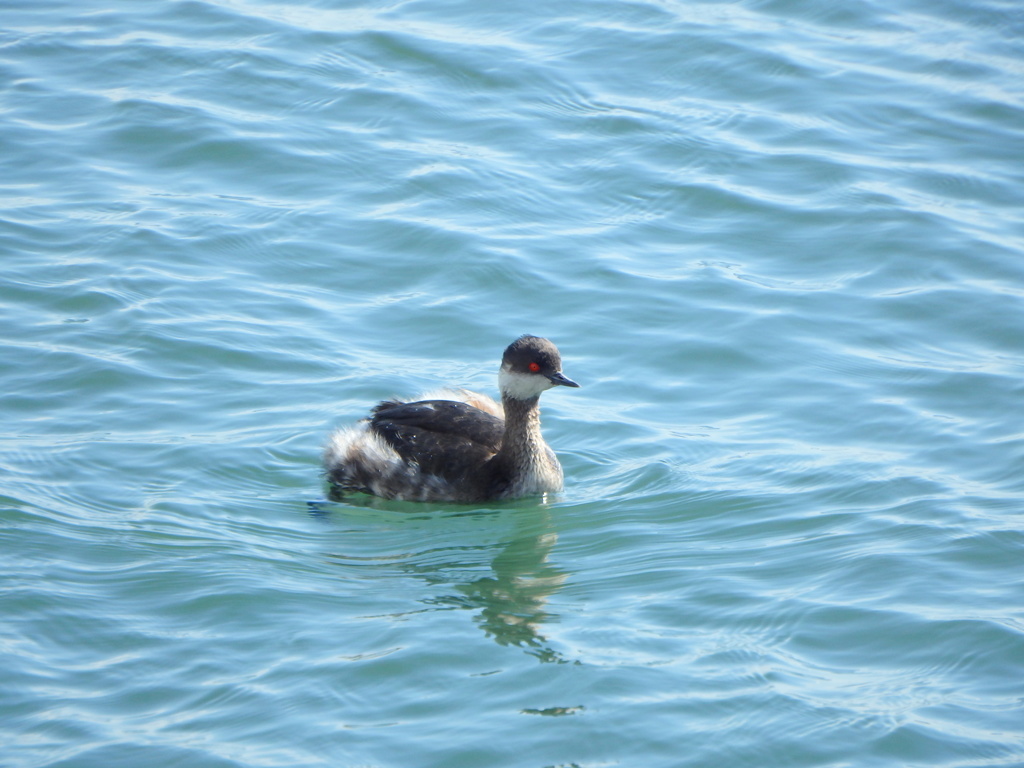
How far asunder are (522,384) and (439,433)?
0.71 m

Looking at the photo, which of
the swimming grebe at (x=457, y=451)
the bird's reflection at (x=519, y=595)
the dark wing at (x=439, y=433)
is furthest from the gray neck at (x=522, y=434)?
the bird's reflection at (x=519, y=595)

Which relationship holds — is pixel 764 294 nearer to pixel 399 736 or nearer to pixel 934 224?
pixel 934 224

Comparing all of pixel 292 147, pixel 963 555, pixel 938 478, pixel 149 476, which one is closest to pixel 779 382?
pixel 938 478

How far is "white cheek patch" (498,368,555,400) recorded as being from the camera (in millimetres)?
8719

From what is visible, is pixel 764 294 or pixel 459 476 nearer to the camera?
pixel 459 476

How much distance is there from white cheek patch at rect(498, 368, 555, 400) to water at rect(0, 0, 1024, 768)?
0.71m

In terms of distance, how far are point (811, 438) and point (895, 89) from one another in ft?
21.8

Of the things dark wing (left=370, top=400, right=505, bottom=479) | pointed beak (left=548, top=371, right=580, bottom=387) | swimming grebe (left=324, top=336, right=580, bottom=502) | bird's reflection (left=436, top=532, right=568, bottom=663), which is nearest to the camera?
bird's reflection (left=436, top=532, right=568, bottom=663)

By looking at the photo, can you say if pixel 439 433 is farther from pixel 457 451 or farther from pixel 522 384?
pixel 522 384

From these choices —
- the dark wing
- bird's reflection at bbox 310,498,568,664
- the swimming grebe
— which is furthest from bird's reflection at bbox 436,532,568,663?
the dark wing

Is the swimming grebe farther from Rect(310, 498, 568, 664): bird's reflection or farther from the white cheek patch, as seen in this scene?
Rect(310, 498, 568, 664): bird's reflection

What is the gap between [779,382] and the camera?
9938mm

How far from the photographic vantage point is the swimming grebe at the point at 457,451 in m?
8.70

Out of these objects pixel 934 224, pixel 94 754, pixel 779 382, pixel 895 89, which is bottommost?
pixel 94 754
